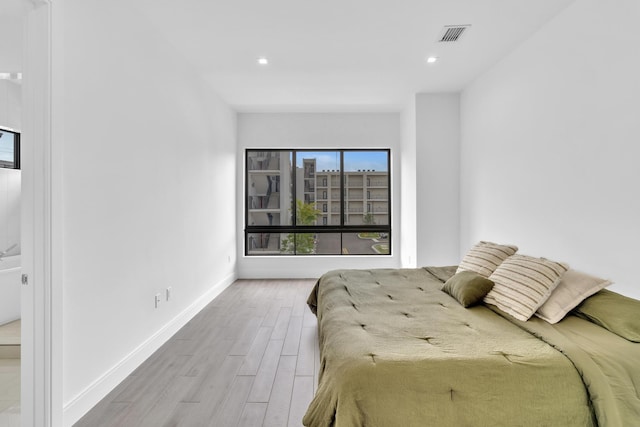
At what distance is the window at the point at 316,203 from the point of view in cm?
571

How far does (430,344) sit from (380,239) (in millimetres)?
4049

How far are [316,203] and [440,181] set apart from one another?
2.09 meters

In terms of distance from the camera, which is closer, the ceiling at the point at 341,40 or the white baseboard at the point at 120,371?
the white baseboard at the point at 120,371

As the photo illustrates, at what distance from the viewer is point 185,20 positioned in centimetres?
277

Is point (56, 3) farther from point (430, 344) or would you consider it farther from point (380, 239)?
point (380, 239)

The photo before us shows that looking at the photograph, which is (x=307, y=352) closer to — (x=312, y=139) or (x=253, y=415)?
(x=253, y=415)

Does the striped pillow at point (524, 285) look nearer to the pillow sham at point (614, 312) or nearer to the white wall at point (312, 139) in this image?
the pillow sham at point (614, 312)

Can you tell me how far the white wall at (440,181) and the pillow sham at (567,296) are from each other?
2.38 metres

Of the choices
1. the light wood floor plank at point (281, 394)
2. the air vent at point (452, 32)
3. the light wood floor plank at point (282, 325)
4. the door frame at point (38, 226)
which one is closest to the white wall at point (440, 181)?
the air vent at point (452, 32)

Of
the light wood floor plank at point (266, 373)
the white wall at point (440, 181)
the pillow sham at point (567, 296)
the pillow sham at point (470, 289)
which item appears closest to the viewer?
the pillow sham at point (567, 296)

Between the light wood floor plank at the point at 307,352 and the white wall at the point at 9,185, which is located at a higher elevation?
the white wall at the point at 9,185

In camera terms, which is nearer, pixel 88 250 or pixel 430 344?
pixel 430 344

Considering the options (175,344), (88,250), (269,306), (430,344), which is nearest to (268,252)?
(269,306)

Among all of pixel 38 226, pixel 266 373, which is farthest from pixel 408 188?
pixel 38 226
